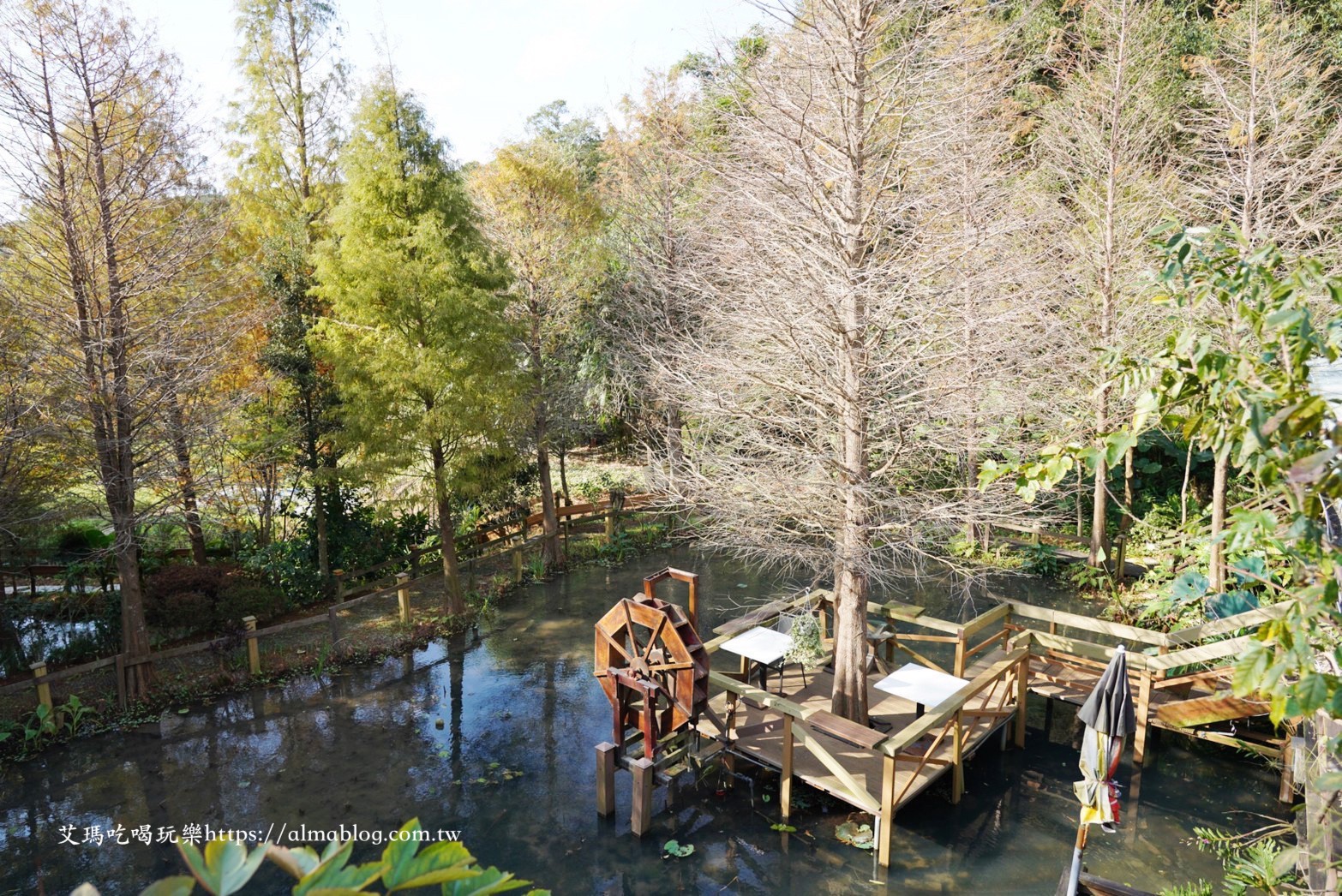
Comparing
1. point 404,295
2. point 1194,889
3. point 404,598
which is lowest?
point 1194,889

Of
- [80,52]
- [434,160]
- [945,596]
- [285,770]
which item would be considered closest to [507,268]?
[434,160]

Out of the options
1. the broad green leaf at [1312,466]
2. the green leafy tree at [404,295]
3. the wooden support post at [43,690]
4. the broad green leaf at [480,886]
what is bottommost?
the wooden support post at [43,690]

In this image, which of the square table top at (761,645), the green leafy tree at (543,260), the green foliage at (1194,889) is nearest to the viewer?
→ the green foliage at (1194,889)

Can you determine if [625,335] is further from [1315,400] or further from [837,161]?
[1315,400]

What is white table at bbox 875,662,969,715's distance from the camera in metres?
6.91

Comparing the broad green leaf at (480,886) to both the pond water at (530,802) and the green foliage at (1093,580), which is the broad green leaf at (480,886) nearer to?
the pond water at (530,802)

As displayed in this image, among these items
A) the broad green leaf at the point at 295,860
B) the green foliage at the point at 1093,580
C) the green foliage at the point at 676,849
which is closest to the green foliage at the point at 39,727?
the green foliage at the point at 676,849

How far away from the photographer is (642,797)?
6598 millimetres

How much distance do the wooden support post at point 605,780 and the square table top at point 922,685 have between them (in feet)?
8.00

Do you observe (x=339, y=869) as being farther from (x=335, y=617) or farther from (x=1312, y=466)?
(x=335, y=617)

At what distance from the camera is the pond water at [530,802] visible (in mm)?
6195

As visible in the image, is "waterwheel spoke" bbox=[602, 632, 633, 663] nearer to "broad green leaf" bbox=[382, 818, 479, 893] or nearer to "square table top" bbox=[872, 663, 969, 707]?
"square table top" bbox=[872, 663, 969, 707]

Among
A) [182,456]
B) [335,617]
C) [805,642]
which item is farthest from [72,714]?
[805,642]

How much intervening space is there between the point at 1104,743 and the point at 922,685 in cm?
171
